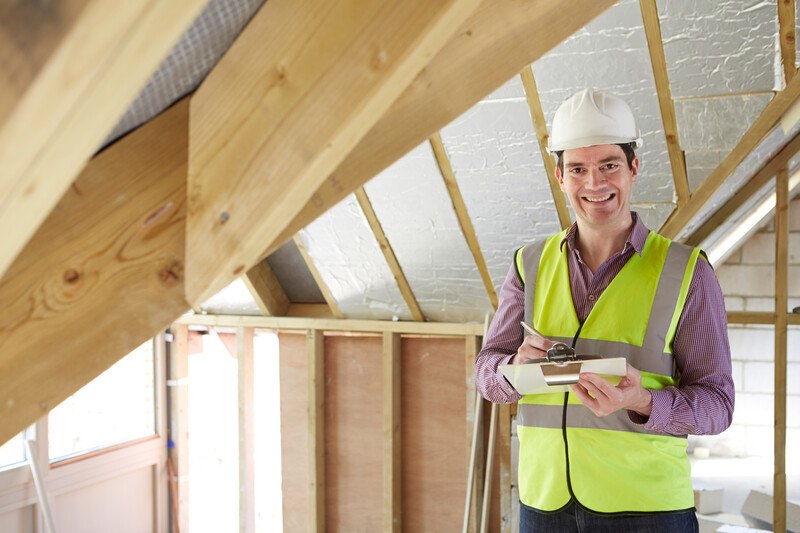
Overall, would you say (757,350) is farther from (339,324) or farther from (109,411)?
(109,411)

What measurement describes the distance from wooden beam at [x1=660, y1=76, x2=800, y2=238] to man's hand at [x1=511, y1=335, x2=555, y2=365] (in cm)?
179

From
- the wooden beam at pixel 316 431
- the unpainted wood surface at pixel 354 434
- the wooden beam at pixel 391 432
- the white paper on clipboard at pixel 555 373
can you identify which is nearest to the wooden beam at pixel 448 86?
the white paper on clipboard at pixel 555 373

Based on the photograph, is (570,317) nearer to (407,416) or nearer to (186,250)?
(186,250)


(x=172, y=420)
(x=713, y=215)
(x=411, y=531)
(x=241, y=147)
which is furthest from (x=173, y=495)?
(x=241, y=147)

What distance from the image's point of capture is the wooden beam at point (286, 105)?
34.5 inches

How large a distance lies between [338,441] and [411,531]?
25.5 inches

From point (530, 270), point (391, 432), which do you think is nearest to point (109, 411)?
point (391, 432)

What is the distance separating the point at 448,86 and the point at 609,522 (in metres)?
1.11

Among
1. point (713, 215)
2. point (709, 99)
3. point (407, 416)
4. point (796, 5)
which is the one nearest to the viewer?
point (796, 5)

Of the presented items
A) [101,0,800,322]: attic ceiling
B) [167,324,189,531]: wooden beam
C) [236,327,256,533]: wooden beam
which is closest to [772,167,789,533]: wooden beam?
[101,0,800,322]: attic ceiling

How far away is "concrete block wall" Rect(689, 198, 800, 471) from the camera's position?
252 inches

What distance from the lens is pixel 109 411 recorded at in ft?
16.0

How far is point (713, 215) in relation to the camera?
163 inches

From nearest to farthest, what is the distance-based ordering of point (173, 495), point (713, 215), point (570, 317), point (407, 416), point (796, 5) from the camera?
point (570, 317), point (796, 5), point (713, 215), point (407, 416), point (173, 495)
